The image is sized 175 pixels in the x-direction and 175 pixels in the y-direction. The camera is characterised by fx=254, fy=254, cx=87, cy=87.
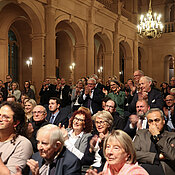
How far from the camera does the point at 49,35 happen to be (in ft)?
38.1

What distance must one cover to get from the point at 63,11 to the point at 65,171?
11.0m

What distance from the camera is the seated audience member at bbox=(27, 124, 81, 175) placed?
2.43m

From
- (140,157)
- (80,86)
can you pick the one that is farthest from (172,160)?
(80,86)

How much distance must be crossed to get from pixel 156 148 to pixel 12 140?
1.75 m

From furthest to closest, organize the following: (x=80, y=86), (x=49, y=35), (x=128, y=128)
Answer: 1. (x=49, y=35)
2. (x=80, y=86)
3. (x=128, y=128)

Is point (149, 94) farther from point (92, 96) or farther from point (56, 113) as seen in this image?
point (56, 113)

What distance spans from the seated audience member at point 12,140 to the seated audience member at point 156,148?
4.43 feet

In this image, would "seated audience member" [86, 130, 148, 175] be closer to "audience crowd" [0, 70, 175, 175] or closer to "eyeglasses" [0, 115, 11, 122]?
"audience crowd" [0, 70, 175, 175]

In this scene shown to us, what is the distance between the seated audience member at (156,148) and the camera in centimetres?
296

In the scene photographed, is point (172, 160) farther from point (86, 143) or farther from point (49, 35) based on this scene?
point (49, 35)

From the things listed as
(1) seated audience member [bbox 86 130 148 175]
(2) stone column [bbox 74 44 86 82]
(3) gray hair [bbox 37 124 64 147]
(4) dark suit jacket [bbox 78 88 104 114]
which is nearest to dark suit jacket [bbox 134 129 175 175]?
(1) seated audience member [bbox 86 130 148 175]

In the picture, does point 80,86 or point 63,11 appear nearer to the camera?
point 80,86

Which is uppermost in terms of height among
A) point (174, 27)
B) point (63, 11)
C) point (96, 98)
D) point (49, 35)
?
point (174, 27)

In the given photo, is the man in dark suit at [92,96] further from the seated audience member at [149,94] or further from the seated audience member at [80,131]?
the seated audience member at [80,131]
